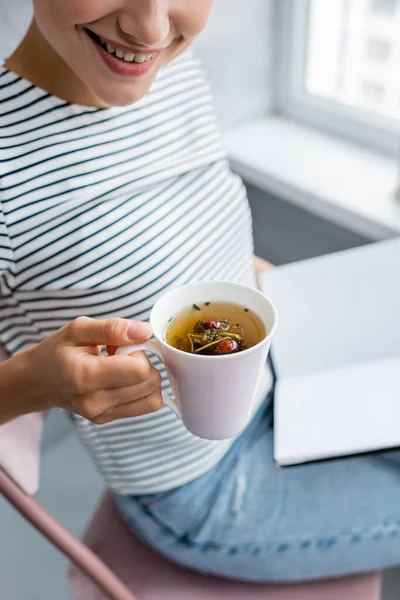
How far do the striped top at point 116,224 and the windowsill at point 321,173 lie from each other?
1.22 ft

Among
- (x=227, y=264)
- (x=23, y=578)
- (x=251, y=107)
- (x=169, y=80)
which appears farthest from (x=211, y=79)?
(x=23, y=578)

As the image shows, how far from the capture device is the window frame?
129 centimetres

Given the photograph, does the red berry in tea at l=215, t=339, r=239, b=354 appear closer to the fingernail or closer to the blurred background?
the fingernail

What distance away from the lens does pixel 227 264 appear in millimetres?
813

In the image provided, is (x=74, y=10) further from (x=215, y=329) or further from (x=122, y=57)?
(x=215, y=329)

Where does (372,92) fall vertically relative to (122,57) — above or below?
below

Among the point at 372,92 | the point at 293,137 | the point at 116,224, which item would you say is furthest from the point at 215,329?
the point at 372,92

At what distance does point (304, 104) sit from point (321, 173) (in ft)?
0.85

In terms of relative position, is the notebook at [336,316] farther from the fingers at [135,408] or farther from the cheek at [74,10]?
the cheek at [74,10]

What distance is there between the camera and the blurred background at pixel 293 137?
3.99ft

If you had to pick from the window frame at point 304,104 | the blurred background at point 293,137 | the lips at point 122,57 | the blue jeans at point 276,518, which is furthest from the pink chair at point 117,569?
the window frame at point 304,104

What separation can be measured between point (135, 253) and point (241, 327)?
8.1 inches

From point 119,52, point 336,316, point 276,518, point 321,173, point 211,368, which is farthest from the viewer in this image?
point 321,173

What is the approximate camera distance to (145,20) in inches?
21.6
